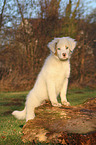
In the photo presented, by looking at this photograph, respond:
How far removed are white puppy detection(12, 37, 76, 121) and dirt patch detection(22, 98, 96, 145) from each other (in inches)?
10.3

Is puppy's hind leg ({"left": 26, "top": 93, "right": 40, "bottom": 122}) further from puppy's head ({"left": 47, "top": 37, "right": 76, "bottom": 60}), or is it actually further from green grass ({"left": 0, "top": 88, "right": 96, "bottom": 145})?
puppy's head ({"left": 47, "top": 37, "right": 76, "bottom": 60})

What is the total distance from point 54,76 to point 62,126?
3.56ft

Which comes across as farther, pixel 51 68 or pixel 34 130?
pixel 51 68

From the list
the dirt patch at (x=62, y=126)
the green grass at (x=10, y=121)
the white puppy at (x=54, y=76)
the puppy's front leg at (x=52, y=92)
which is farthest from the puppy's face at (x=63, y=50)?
the green grass at (x=10, y=121)

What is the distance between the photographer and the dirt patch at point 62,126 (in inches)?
128

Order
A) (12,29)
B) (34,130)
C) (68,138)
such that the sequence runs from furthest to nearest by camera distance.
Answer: (12,29) < (34,130) < (68,138)

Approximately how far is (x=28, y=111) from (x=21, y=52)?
773 centimetres

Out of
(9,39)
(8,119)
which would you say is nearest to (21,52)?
(9,39)

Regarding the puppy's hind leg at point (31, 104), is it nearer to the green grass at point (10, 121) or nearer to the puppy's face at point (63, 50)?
the green grass at point (10, 121)

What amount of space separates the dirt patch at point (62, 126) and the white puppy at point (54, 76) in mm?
263

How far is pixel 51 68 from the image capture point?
4.36 metres

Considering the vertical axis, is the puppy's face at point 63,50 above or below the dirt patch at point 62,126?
above

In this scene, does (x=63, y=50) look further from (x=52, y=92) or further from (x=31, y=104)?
(x=31, y=104)

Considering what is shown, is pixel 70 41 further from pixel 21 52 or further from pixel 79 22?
pixel 79 22
